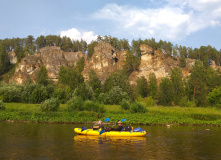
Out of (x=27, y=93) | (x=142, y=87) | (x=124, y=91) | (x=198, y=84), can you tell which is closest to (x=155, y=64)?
(x=142, y=87)

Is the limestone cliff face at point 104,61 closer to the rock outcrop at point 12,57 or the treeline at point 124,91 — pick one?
the treeline at point 124,91

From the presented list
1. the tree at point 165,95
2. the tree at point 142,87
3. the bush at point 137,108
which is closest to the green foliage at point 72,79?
the tree at point 142,87

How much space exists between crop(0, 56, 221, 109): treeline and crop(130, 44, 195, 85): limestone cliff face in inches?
219

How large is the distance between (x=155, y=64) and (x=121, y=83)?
2873 centimetres

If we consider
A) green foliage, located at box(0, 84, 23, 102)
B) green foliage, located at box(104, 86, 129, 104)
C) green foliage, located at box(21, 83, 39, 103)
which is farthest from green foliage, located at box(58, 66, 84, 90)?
green foliage, located at box(0, 84, 23, 102)

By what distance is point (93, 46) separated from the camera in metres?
102

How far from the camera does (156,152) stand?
1320 cm

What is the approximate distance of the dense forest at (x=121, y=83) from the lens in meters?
48.8

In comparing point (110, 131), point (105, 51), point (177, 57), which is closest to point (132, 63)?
point (105, 51)

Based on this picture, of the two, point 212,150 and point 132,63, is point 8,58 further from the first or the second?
point 212,150

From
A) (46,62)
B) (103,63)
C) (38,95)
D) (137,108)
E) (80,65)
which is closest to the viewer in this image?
(137,108)

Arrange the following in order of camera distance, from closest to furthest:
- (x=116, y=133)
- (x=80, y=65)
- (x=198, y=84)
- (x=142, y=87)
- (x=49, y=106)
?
(x=116, y=133)
(x=49, y=106)
(x=198, y=84)
(x=142, y=87)
(x=80, y=65)

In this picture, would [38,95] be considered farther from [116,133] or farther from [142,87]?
[142,87]

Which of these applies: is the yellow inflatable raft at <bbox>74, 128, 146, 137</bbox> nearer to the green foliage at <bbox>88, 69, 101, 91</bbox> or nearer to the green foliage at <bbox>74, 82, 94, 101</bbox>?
the green foliage at <bbox>74, 82, 94, 101</bbox>
